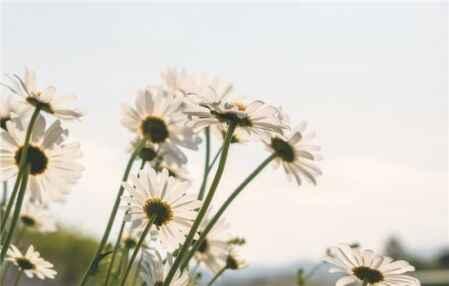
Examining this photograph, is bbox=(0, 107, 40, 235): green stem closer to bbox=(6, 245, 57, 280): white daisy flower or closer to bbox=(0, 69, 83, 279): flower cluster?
bbox=(0, 69, 83, 279): flower cluster

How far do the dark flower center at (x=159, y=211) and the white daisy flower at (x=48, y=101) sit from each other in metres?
0.24

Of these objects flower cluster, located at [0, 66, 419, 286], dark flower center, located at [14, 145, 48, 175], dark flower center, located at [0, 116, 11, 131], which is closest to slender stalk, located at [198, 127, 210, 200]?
flower cluster, located at [0, 66, 419, 286]

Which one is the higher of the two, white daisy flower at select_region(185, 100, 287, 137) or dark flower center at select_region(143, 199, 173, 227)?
white daisy flower at select_region(185, 100, 287, 137)

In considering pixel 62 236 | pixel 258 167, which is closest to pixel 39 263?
pixel 258 167

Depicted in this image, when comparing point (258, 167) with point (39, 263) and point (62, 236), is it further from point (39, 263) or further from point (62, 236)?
point (62, 236)

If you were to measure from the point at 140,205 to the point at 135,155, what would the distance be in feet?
0.54

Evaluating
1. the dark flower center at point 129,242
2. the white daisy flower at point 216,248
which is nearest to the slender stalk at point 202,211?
the dark flower center at point 129,242

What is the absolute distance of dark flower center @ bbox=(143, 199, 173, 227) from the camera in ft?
4.85

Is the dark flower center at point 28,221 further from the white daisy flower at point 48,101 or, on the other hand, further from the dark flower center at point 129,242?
the white daisy flower at point 48,101

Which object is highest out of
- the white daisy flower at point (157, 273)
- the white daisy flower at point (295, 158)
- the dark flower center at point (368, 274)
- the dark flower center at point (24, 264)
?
the white daisy flower at point (295, 158)

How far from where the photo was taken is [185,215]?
4.78ft

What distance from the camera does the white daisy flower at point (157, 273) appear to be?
4.65 feet

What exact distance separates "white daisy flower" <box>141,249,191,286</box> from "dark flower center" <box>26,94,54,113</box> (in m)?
0.38

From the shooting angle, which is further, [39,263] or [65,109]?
[39,263]
